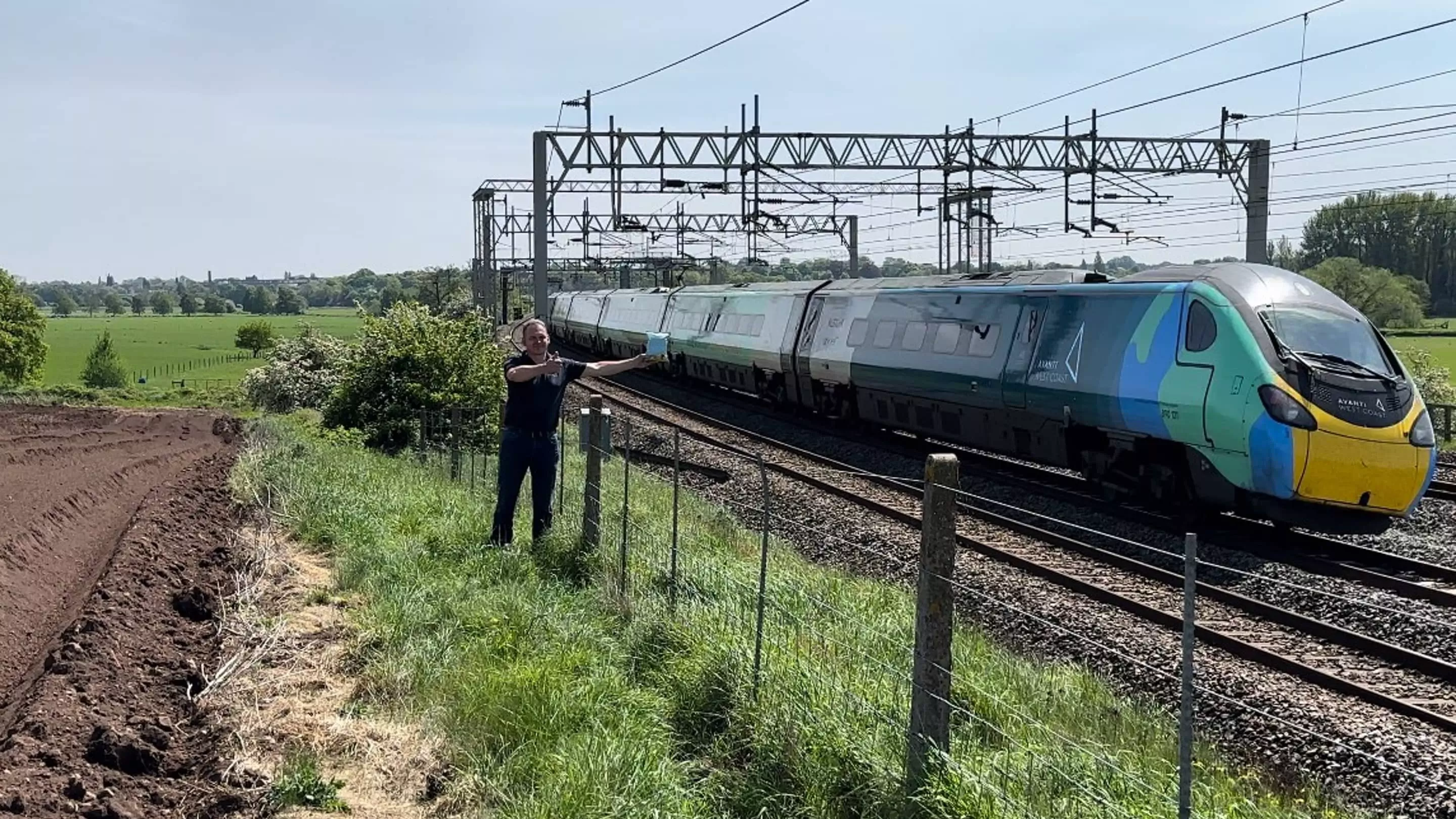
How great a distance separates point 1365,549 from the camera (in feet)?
39.3

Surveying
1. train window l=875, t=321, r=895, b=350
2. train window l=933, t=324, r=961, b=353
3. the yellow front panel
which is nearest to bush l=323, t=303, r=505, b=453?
train window l=875, t=321, r=895, b=350

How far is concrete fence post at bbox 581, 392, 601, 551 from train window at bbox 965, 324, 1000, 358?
778 centimetres

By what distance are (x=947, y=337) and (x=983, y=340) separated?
3.91 ft

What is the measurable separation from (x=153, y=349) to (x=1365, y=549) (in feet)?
367

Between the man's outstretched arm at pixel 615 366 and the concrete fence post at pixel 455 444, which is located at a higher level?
the man's outstretched arm at pixel 615 366

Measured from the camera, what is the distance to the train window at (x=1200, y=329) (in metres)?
12.5

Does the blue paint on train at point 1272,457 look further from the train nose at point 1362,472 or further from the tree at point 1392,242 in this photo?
the tree at point 1392,242

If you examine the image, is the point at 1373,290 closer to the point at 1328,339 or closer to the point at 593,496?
the point at 1328,339

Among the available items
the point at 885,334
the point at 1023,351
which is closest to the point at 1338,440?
the point at 1023,351

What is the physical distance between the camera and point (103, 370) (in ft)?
246

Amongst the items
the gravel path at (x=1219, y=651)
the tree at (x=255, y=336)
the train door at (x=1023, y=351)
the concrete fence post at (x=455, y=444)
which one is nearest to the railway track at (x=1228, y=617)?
the gravel path at (x=1219, y=651)

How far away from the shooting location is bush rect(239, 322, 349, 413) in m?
37.3

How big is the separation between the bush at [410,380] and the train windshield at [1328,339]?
12.2 meters

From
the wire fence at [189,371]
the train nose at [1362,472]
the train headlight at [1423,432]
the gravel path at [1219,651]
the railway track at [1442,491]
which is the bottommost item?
the wire fence at [189,371]
